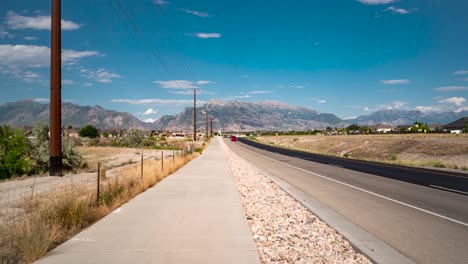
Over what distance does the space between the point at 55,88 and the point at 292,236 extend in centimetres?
1122

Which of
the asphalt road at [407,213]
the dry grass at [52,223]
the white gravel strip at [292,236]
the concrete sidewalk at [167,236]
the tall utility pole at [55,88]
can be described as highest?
the tall utility pole at [55,88]

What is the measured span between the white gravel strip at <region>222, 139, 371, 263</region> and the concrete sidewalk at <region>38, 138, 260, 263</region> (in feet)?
1.02

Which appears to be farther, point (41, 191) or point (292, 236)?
point (41, 191)

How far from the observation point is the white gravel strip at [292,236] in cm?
579

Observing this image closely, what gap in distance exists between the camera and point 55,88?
552 inches

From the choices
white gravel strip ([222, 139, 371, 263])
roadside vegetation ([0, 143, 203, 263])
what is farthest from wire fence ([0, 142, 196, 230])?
white gravel strip ([222, 139, 371, 263])

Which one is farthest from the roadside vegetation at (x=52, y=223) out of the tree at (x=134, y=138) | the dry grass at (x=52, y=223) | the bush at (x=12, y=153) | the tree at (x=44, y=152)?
the tree at (x=134, y=138)

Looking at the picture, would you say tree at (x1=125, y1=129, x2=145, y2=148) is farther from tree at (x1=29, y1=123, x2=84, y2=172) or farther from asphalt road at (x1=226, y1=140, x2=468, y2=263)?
asphalt road at (x1=226, y1=140, x2=468, y2=263)

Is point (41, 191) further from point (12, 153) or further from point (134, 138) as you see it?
point (134, 138)

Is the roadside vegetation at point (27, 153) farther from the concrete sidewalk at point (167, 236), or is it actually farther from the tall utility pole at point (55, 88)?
the concrete sidewalk at point (167, 236)

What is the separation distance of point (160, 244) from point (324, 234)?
3.21m

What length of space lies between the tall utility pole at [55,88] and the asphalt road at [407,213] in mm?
9756

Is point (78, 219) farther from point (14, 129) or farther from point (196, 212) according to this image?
point (14, 129)

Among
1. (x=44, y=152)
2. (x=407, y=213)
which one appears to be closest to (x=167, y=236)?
(x=407, y=213)
